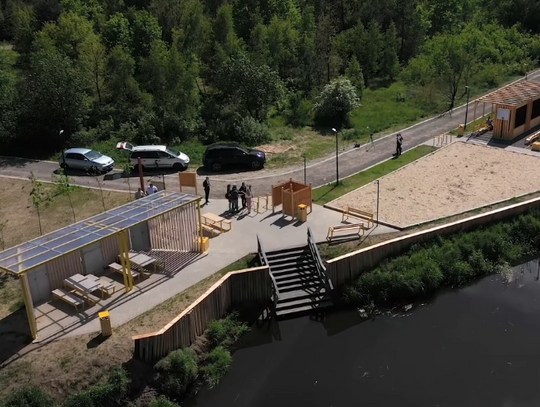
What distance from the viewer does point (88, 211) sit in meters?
29.7

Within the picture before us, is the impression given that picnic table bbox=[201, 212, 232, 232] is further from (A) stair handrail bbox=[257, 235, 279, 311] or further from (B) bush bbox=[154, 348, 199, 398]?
(B) bush bbox=[154, 348, 199, 398]

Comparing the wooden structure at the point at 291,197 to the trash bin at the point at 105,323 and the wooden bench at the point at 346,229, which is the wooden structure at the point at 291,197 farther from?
the trash bin at the point at 105,323

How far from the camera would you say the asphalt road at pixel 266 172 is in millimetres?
32469

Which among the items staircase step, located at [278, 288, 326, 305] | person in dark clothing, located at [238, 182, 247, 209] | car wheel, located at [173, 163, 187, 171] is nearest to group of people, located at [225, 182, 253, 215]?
person in dark clothing, located at [238, 182, 247, 209]

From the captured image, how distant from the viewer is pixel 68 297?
69.6 feet

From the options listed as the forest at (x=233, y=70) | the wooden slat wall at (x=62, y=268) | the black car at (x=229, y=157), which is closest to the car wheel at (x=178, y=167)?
the black car at (x=229, y=157)

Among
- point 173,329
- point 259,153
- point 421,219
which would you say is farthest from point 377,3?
point 173,329

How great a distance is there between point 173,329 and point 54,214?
12905 millimetres

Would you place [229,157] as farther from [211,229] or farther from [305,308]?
[305,308]

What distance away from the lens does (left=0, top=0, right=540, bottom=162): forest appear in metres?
39.4

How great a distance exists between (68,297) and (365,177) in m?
17.3

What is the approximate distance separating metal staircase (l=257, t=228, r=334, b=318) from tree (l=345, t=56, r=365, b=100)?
26.3m

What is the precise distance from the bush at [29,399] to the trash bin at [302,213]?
13385mm

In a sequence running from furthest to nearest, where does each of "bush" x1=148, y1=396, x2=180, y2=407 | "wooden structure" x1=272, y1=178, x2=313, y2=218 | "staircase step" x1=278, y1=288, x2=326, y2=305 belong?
"wooden structure" x1=272, y1=178, x2=313, y2=218 → "staircase step" x1=278, y1=288, x2=326, y2=305 → "bush" x1=148, y1=396, x2=180, y2=407
